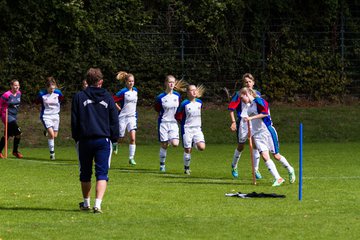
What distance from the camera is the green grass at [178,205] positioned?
1276 centimetres

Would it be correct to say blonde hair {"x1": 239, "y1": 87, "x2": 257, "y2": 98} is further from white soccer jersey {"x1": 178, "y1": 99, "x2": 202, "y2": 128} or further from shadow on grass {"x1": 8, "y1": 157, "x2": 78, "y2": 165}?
shadow on grass {"x1": 8, "y1": 157, "x2": 78, "y2": 165}

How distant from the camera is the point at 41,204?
1573 centimetres

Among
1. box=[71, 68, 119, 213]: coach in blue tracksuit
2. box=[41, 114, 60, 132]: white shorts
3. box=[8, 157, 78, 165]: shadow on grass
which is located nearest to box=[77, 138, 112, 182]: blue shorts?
box=[71, 68, 119, 213]: coach in blue tracksuit

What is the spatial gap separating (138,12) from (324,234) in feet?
89.2

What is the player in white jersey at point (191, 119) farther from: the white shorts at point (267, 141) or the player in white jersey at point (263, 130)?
→ the white shorts at point (267, 141)

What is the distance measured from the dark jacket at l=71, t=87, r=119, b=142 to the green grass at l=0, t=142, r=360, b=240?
1.11 meters

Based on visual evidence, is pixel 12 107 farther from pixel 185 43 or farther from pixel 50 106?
pixel 185 43

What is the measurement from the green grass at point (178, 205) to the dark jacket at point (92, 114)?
1112mm

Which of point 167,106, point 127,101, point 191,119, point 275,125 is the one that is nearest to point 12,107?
point 127,101

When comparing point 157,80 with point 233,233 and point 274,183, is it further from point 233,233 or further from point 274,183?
point 233,233

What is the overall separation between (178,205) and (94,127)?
6.46 ft

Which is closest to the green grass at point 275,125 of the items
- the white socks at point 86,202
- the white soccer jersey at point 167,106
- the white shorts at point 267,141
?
the white soccer jersey at point 167,106

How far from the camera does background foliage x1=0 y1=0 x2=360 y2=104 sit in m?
37.5

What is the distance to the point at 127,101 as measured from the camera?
25.5 meters
